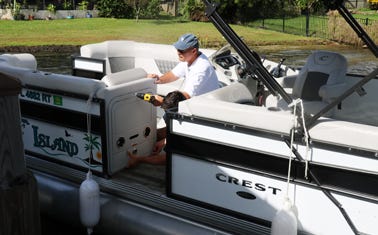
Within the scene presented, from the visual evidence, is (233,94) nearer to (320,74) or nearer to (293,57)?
(320,74)

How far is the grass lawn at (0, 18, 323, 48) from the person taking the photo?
2078 cm

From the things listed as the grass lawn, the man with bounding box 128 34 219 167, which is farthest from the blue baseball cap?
the grass lawn

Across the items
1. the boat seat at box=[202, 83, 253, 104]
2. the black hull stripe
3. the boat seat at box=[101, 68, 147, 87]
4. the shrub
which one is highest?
the shrub

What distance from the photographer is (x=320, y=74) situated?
4.30m

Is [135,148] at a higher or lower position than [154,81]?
lower

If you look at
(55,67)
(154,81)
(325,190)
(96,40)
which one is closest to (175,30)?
(96,40)

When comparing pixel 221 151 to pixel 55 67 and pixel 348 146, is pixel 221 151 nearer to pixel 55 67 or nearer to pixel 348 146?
pixel 348 146

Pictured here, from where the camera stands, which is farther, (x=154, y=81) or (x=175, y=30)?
(x=175, y=30)

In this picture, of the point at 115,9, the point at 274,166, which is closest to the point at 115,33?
the point at 115,9

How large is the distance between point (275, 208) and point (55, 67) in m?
12.1

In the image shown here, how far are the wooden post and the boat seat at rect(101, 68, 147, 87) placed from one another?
1.19 m

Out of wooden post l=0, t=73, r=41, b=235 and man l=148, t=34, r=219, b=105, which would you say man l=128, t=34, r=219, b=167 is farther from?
wooden post l=0, t=73, r=41, b=235

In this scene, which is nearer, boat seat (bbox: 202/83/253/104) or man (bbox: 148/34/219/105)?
boat seat (bbox: 202/83/253/104)

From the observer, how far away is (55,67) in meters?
14.1
